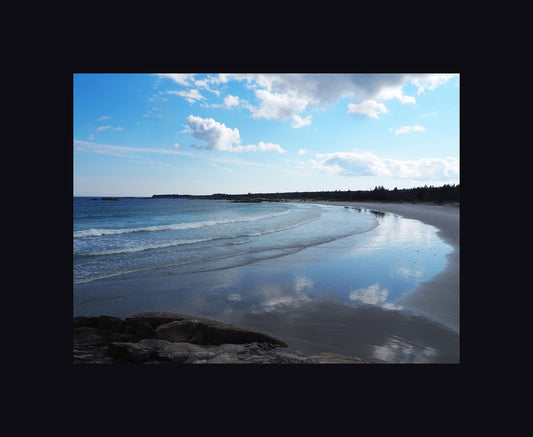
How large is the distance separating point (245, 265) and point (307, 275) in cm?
284

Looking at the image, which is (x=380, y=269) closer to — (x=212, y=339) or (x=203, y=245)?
(x=212, y=339)

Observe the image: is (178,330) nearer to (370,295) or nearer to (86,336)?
(86,336)

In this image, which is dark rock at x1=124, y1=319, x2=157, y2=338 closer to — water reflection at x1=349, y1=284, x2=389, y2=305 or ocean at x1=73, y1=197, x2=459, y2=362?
ocean at x1=73, y1=197, x2=459, y2=362

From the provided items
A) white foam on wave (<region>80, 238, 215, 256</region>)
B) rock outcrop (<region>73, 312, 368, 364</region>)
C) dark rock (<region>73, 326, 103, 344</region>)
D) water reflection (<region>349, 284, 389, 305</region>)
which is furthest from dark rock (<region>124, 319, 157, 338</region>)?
white foam on wave (<region>80, 238, 215, 256</region>)

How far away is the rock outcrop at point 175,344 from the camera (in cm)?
370

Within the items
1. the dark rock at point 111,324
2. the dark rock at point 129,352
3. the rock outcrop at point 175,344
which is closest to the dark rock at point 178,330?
the rock outcrop at point 175,344

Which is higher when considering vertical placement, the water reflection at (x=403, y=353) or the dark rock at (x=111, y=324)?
the dark rock at (x=111, y=324)

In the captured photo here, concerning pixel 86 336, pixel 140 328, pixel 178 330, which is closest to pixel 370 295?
pixel 178 330

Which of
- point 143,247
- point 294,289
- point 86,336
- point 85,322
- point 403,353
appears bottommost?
point 403,353

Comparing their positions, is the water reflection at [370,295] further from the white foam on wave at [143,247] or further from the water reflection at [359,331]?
the white foam on wave at [143,247]

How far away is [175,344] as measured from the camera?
4.07 m

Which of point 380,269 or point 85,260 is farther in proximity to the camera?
point 85,260
